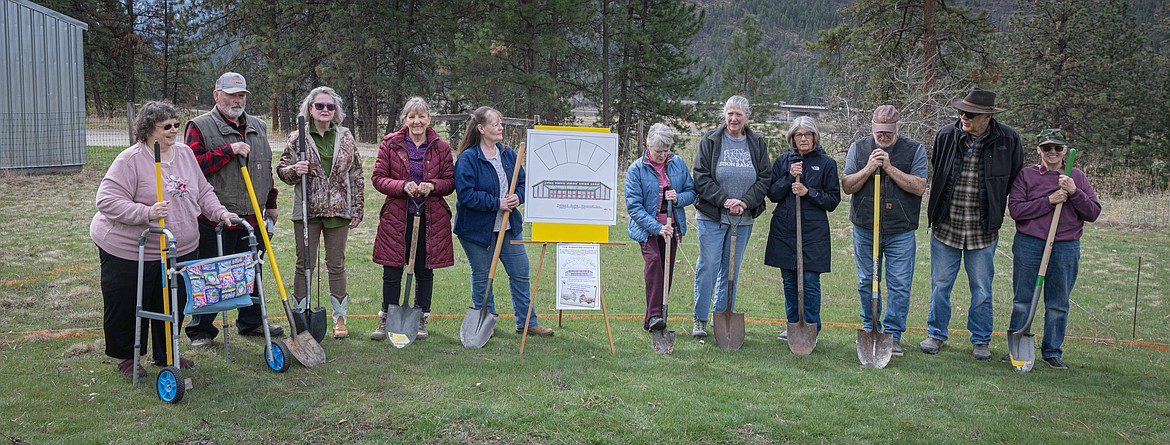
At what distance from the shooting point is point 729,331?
20.6ft

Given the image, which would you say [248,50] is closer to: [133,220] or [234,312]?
[234,312]

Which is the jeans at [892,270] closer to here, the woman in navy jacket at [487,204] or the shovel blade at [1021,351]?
the shovel blade at [1021,351]

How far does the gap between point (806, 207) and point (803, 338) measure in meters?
0.99

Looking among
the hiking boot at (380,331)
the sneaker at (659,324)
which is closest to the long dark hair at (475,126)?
the hiking boot at (380,331)

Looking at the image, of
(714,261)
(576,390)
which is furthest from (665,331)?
(576,390)

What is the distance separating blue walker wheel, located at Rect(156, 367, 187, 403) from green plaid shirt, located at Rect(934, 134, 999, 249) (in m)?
5.20

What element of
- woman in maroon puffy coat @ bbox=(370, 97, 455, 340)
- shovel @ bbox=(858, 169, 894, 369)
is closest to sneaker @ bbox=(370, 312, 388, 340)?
woman in maroon puffy coat @ bbox=(370, 97, 455, 340)

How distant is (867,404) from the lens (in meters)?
4.96

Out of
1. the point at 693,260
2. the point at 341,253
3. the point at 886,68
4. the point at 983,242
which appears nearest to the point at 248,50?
the point at 886,68

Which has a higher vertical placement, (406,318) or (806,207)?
(806,207)

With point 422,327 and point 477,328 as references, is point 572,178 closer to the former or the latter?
point 477,328

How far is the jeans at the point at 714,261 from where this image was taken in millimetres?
6492

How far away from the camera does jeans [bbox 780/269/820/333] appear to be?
6388 mm

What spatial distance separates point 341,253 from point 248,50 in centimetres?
2677
